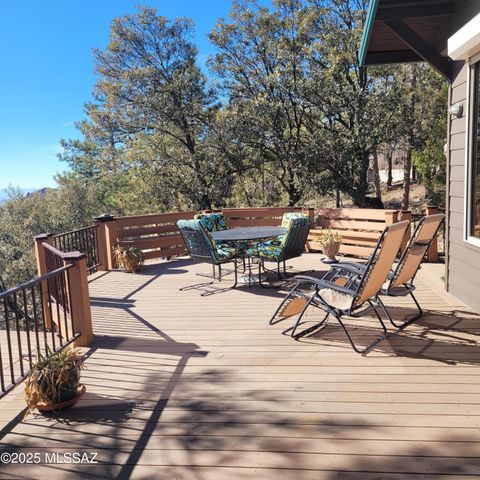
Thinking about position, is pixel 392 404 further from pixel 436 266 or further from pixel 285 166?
pixel 285 166

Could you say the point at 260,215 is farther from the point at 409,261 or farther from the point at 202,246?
the point at 409,261

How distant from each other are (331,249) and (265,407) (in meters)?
4.77

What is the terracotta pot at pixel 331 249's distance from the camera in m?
6.98

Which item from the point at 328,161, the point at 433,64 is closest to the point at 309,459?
the point at 433,64

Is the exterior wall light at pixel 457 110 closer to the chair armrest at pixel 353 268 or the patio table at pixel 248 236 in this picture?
the chair armrest at pixel 353 268

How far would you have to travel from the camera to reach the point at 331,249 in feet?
23.0

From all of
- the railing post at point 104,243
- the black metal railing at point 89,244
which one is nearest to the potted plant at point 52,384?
the black metal railing at point 89,244

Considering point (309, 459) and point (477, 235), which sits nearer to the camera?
point (309, 459)

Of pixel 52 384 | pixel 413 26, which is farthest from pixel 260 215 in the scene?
pixel 52 384

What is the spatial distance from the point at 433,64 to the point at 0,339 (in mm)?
5542

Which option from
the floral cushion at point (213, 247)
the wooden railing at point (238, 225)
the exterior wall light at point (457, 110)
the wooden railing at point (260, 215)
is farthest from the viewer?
the wooden railing at point (260, 215)

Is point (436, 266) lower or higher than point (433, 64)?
lower

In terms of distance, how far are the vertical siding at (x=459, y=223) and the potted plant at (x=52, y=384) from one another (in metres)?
3.69

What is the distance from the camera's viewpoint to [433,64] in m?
4.71
